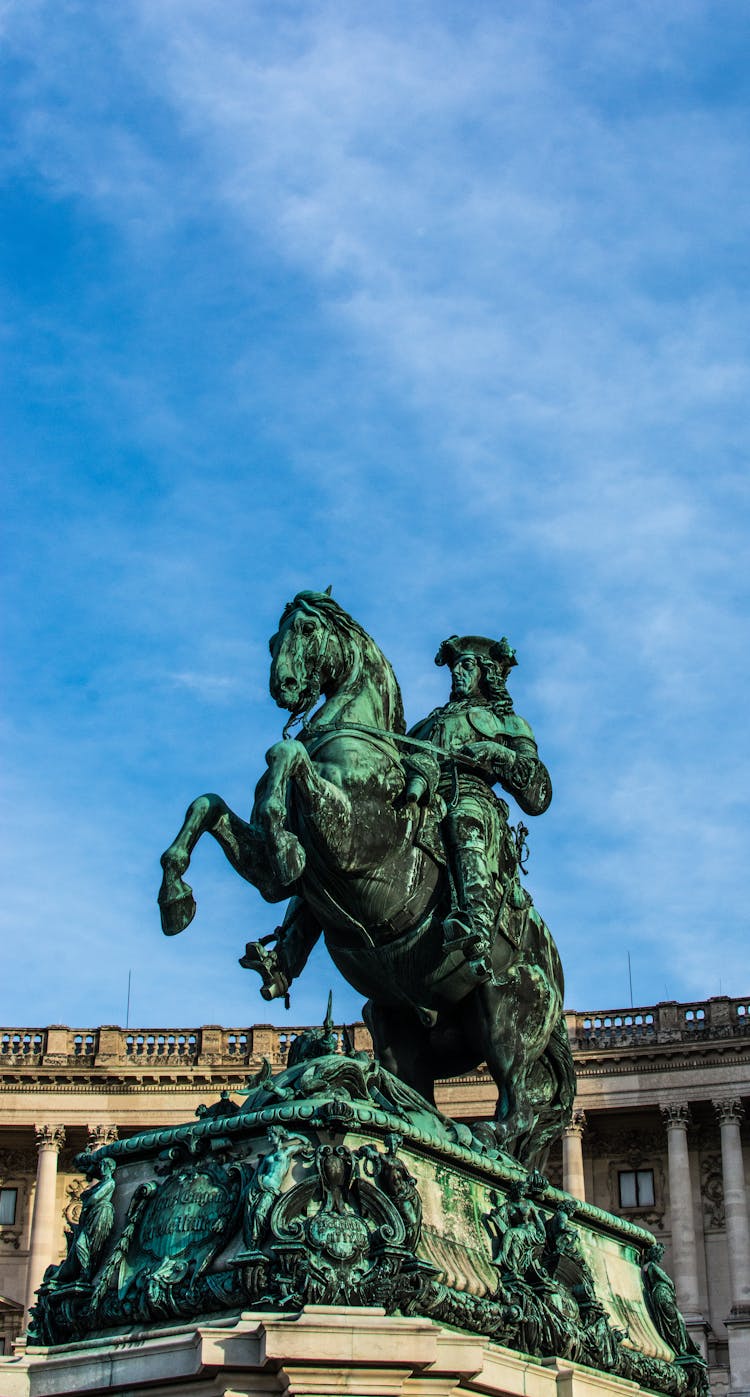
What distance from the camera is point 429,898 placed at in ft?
31.6

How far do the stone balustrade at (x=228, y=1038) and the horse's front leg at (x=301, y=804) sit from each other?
5067cm

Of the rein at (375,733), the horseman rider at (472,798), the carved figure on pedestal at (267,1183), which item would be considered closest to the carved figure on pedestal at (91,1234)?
the carved figure on pedestal at (267,1183)

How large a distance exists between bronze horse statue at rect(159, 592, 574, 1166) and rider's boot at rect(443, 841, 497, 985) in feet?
0.28

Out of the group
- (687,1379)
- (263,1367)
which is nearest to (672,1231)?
(687,1379)

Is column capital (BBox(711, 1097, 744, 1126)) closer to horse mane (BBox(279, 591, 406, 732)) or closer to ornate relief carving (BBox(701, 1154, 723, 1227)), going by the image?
ornate relief carving (BBox(701, 1154, 723, 1227))

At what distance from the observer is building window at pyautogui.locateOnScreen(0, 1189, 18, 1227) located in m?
61.6

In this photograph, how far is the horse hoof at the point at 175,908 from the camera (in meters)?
8.88

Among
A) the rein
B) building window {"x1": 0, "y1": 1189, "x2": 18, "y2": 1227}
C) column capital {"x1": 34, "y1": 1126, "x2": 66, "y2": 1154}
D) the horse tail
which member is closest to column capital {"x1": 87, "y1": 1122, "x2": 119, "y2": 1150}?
column capital {"x1": 34, "y1": 1126, "x2": 66, "y2": 1154}

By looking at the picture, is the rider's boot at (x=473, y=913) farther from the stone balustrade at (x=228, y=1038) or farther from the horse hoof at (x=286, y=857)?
the stone balustrade at (x=228, y=1038)

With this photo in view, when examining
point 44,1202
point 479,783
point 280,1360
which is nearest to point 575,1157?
point 44,1202

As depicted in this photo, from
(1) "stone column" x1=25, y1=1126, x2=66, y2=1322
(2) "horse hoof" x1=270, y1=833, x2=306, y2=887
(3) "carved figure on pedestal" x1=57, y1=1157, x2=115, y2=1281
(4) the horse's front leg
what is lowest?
(3) "carved figure on pedestal" x1=57, y1=1157, x2=115, y2=1281

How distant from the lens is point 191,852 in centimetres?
897

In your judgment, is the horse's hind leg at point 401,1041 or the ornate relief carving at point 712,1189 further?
the ornate relief carving at point 712,1189

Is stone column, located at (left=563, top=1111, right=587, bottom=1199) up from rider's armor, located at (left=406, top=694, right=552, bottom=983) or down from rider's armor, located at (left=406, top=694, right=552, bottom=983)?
up
